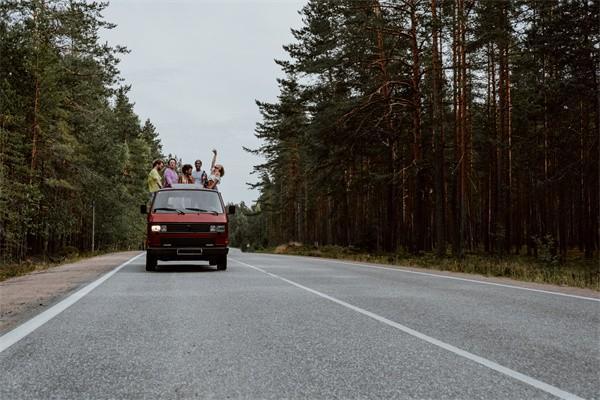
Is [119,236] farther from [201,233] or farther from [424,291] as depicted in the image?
[424,291]

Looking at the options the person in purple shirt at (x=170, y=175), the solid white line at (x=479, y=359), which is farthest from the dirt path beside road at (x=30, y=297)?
the solid white line at (x=479, y=359)

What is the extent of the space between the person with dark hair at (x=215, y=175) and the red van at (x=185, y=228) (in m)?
1.79

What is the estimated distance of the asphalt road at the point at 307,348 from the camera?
3611mm

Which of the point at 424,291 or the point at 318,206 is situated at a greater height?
the point at 318,206

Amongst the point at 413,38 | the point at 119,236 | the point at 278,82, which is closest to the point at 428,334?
the point at 413,38

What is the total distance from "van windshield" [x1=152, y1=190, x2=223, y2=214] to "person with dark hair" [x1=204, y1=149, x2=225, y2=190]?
1.55 metres

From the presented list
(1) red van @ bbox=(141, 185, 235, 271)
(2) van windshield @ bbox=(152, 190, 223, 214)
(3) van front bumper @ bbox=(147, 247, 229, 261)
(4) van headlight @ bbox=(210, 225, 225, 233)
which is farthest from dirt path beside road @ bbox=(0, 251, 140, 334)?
(4) van headlight @ bbox=(210, 225, 225, 233)

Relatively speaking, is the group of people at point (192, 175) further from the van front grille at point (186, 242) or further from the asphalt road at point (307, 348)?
the asphalt road at point (307, 348)

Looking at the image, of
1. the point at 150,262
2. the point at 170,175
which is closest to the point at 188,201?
the point at 150,262

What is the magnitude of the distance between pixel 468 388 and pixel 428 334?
78.8 inches

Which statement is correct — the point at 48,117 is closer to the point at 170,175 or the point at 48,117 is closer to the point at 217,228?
the point at 170,175

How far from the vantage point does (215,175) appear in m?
16.2

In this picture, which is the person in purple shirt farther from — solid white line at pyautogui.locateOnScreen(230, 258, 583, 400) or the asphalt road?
solid white line at pyautogui.locateOnScreen(230, 258, 583, 400)

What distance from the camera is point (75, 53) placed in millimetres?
32219
